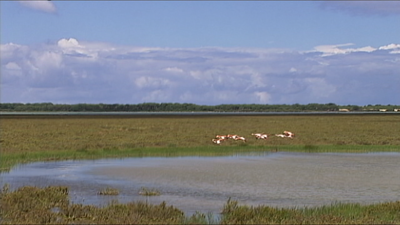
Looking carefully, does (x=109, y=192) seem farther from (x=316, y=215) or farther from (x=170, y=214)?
(x=316, y=215)

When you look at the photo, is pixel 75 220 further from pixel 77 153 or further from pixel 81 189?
pixel 77 153

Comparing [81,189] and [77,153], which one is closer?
[81,189]

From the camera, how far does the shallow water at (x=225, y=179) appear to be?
17.7m

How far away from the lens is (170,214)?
14.1m

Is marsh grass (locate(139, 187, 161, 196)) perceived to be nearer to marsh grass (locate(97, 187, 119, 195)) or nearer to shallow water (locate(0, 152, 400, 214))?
shallow water (locate(0, 152, 400, 214))

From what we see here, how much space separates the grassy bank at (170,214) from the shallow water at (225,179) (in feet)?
4.63

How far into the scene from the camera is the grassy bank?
13.4m

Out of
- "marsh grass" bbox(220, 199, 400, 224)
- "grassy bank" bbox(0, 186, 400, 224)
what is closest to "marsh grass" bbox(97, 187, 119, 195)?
"grassy bank" bbox(0, 186, 400, 224)

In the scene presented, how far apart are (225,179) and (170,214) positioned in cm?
835

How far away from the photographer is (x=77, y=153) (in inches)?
1236

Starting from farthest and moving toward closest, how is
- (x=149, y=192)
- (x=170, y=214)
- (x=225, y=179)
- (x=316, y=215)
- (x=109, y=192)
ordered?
1. (x=225, y=179)
2. (x=149, y=192)
3. (x=109, y=192)
4. (x=316, y=215)
5. (x=170, y=214)

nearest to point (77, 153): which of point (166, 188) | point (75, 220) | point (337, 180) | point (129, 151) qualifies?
point (129, 151)

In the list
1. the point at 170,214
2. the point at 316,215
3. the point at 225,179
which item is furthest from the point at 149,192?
the point at 316,215

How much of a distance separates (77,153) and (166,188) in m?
12.9
